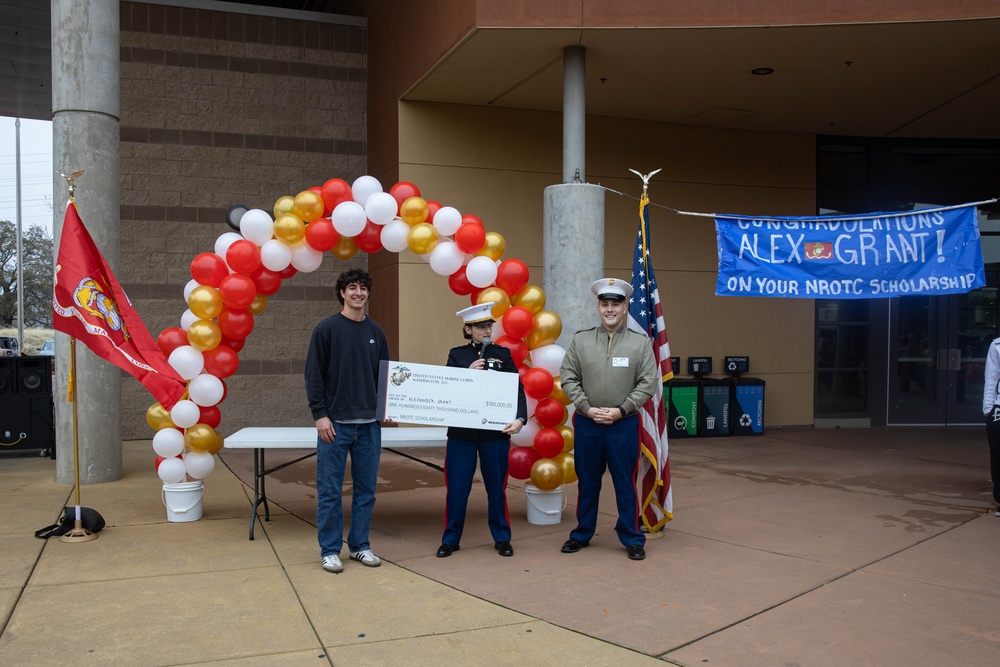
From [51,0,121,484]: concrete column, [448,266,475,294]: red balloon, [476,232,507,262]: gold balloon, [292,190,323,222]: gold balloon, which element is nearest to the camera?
[292,190,323,222]: gold balloon

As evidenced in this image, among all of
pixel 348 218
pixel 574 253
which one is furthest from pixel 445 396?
pixel 574 253

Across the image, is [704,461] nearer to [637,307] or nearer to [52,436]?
[637,307]

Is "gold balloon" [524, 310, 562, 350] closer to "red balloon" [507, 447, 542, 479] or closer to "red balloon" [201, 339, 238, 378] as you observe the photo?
"red balloon" [507, 447, 542, 479]

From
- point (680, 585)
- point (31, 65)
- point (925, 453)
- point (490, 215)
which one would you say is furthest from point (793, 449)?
point (31, 65)

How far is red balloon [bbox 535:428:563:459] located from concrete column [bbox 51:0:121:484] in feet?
17.2

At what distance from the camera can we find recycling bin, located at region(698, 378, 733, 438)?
12672 millimetres

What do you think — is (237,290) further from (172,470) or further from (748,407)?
(748,407)

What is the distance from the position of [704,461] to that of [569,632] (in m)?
6.38

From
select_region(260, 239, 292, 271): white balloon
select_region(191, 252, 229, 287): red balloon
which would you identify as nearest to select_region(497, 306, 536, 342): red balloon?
select_region(260, 239, 292, 271): white balloon

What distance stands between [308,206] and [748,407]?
852 cm

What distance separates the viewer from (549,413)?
262 inches

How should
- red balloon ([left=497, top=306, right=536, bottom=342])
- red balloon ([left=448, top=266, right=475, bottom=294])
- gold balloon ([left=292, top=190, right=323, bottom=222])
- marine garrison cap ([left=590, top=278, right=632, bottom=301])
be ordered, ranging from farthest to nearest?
red balloon ([left=448, top=266, right=475, bottom=294]), gold balloon ([left=292, top=190, right=323, bottom=222]), red balloon ([left=497, top=306, right=536, bottom=342]), marine garrison cap ([left=590, top=278, right=632, bottom=301])

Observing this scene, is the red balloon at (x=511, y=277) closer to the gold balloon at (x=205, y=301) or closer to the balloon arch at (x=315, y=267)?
the balloon arch at (x=315, y=267)

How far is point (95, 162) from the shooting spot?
9117 mm
